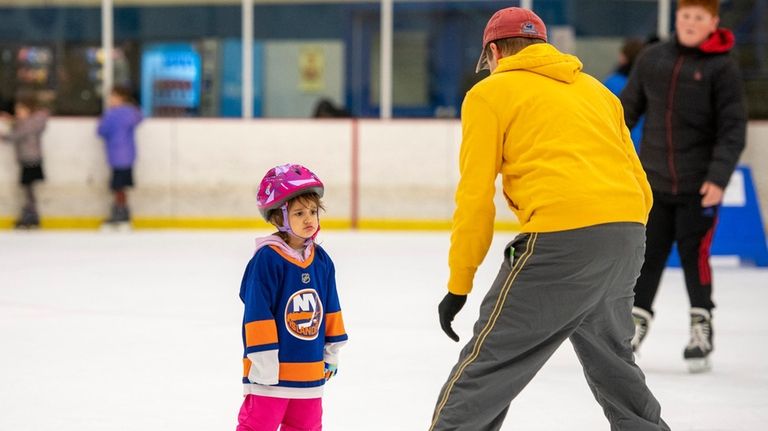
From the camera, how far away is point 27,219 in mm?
10375

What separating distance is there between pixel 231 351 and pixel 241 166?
19.4 ft

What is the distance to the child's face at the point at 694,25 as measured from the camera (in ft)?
14.3

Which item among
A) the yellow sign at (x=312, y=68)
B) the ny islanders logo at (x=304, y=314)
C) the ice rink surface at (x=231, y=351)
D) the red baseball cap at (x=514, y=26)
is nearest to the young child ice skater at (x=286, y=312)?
the ny islanders logo at (x=304, y=314)

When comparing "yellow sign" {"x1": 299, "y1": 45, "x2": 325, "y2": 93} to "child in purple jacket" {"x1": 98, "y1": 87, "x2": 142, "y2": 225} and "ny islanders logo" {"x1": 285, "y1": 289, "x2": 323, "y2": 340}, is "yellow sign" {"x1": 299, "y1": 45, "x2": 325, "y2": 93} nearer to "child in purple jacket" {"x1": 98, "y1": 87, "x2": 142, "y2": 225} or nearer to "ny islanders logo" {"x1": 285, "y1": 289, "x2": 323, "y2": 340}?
"child in purple jacket" {"x1": 98, "y1": 87, "x2": 142, "y2": 225}

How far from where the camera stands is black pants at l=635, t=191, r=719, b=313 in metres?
4.34

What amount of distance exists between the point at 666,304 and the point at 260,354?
13.4 ft

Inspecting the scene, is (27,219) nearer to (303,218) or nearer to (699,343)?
(699,343)

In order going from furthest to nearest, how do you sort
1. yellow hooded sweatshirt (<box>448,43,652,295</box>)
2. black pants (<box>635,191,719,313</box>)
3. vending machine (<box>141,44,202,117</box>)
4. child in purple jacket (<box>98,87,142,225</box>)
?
vending machine (<box>141,44,202,117</box>), child in purple jacket (<box>98,87,142,225</box>), black pants (<box>635,191,719,313</box>), yellow hooded sweatshirt (<box>448,43,652,295</box>)

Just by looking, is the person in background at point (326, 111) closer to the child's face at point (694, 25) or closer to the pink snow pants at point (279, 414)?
the child's face at point (694, 25)

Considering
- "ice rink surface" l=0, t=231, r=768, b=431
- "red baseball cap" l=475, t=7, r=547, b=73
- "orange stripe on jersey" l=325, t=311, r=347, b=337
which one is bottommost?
"ice rink surface" l=0, t=231, r=768, b=431

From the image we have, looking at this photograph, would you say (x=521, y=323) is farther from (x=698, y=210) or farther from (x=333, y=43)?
(x=333, y=43)

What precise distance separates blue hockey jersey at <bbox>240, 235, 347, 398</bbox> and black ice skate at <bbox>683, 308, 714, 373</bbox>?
6.97ft

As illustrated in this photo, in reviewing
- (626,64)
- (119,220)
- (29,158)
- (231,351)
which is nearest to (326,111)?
(119,220)

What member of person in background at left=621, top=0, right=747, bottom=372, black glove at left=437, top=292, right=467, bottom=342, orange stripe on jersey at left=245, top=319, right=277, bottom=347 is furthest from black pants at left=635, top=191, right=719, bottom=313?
orange stripe on jersey at left=245, top=319, right=277, bottom=347
